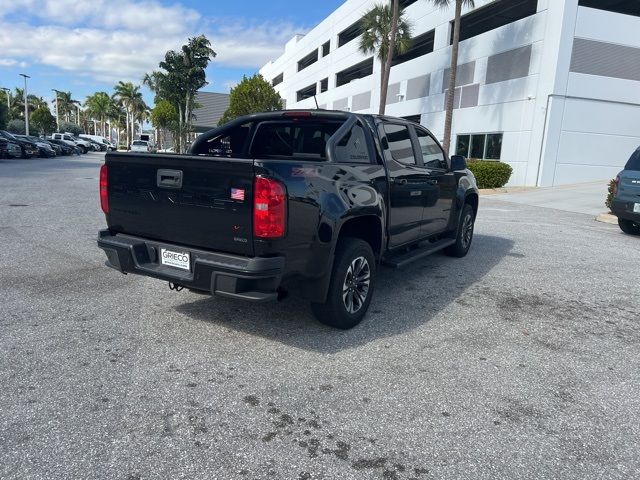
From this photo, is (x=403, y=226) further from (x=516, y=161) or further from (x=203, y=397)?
(x=516, y=161)

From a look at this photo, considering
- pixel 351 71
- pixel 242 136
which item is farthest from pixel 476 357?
pixel 351 71

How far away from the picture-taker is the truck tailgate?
335 centimetres

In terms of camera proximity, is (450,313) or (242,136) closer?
(450,313)

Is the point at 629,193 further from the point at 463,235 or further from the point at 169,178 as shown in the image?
the point at 169,178

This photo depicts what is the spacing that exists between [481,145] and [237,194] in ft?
74.9

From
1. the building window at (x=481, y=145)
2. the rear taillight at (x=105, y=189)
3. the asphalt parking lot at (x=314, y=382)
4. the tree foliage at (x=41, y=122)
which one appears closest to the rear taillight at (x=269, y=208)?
the asphalt parking lot at (x=314, y=382)

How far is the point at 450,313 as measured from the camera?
470cm

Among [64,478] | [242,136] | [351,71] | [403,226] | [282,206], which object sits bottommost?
[64,478]

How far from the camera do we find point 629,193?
9.10 m

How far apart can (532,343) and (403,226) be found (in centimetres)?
166

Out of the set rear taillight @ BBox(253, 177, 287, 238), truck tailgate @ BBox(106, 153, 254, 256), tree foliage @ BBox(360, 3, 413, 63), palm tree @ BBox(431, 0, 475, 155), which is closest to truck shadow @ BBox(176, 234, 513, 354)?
truck tailgate @ BBox(106, 153, 254, 256)

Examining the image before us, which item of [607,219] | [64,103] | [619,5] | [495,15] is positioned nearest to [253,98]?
[495,15]

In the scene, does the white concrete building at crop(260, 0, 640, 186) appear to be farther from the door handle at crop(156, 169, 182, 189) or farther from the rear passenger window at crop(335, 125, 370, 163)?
the door handle at crop(156, 169, 182, 189)

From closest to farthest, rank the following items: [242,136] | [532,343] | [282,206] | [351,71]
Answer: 1. [282,206]
2. [532,343]
3. [242,136]
4. [351,71]
